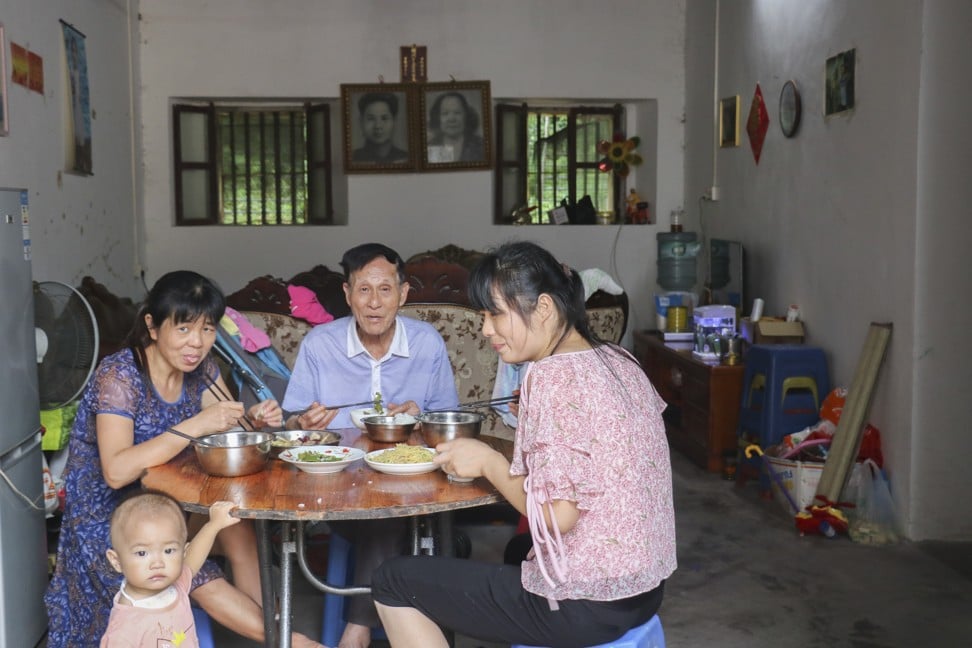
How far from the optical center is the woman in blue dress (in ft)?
8.58

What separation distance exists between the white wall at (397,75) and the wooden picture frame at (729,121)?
88 cm

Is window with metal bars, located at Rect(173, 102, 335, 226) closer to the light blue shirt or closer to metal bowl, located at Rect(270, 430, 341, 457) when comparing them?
the light blue shirt

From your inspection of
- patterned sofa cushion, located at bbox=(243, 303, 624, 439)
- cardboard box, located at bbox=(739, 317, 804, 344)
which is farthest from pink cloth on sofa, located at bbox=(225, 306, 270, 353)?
cardboard box, located at bbox=(739, 317, 804, 344)

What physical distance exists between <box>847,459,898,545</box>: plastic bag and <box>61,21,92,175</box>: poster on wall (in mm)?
4269

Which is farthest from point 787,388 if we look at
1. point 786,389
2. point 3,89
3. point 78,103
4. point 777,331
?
point 78,103

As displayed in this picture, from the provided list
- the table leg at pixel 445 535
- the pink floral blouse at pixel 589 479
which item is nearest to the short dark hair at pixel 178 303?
the table leg at pixel 445 535

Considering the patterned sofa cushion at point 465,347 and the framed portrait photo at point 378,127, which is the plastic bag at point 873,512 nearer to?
the patterned sofa cushion at point 465,347

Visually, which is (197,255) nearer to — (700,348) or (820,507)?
(700,348)

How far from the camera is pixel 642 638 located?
219 cm

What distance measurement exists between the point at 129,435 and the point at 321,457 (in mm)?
484

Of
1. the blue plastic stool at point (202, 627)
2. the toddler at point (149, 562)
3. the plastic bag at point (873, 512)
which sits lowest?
the plastic bag at point (873, 512)

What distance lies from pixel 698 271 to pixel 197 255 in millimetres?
3658

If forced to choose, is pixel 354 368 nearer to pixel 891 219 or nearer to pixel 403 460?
pixel 403 460

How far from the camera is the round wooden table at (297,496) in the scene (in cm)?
222
